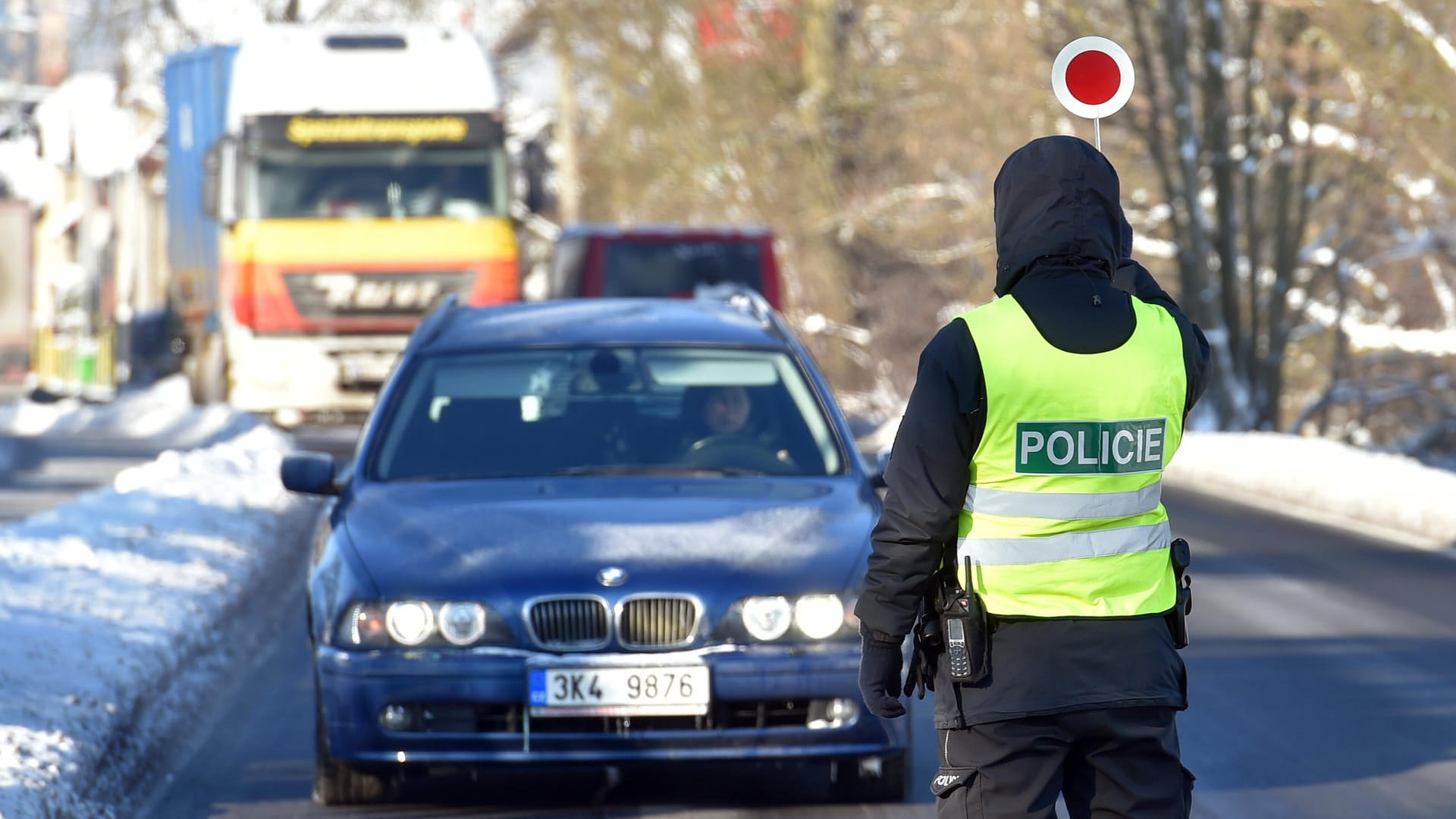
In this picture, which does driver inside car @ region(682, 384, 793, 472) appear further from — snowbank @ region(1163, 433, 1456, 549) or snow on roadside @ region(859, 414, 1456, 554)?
snowbank @ region(1163, 433, 1456, 549)

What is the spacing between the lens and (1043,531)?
3619 mm

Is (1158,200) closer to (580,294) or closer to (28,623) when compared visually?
(580,294)

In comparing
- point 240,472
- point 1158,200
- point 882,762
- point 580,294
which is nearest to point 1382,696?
point 882,762

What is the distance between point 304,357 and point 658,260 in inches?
137

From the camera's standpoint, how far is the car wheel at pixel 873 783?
6.25 metres

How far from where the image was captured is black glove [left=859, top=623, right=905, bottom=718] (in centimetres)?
368

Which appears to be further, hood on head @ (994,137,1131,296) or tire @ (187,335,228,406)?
tire @ (187,335,228,406)

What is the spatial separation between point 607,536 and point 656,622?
0.35m

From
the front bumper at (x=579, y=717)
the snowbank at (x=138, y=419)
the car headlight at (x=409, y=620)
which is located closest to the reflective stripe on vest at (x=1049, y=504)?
the front bumper at (x=579, y=717)

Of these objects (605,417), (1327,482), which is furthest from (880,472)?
(1327,482)

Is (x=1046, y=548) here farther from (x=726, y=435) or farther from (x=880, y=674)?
(x=726, y=435)

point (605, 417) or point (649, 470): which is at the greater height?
point (605, 417)

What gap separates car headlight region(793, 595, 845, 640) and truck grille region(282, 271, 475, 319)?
14566mm

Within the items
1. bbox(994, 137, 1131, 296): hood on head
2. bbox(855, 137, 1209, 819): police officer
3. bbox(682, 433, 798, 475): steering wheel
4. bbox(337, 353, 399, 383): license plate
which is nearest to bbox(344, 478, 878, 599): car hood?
bbox(682, 433, 798, 475): steering wheel
